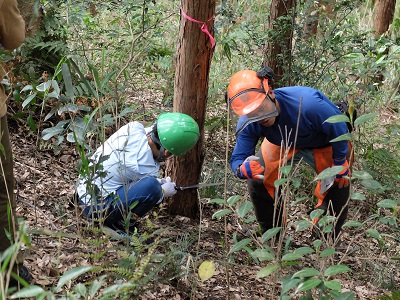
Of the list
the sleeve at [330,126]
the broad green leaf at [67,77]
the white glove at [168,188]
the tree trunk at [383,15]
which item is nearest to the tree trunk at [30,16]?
the white glove at [168,188]

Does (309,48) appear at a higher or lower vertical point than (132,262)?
higher

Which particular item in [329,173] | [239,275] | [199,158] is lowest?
[239,275]

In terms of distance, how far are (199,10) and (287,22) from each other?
2.36 meters

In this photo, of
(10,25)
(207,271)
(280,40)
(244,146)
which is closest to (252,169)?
(244,146)

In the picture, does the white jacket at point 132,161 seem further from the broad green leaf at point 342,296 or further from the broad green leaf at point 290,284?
the broad green leaf at point 342,296

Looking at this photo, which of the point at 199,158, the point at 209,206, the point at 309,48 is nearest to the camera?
the point at 199,158

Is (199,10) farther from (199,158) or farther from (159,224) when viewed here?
(159,224)

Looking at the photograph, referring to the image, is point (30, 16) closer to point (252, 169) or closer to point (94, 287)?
point (252, 169)

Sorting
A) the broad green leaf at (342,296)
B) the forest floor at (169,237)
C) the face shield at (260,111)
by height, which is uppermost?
the face shield at (260,111)

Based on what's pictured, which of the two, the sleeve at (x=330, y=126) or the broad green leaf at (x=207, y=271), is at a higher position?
the sleeve at (x=330, y=126)

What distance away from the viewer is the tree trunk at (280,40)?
597 cm

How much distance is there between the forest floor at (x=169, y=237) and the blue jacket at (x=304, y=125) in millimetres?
744

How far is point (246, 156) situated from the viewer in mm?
4195

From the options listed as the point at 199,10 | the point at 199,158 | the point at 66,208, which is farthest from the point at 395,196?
the point at 66,208
